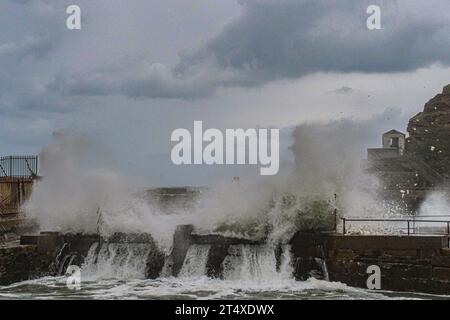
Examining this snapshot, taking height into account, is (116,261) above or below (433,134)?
below

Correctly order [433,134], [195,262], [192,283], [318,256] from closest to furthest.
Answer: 1. [192,283]
2. [318,256]
3. [195,262]
4. [433,134]

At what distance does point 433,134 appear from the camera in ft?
166

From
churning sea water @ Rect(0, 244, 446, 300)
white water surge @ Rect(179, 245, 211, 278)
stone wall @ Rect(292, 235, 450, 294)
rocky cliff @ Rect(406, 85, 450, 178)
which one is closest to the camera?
churning sea water @ Rect(0, 244, 446, 300)

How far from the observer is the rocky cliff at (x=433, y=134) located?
49219mm

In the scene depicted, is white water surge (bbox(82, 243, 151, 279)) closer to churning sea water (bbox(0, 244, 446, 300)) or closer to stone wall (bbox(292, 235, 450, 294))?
churning sea water (bbox(0, 244, 446, 300))

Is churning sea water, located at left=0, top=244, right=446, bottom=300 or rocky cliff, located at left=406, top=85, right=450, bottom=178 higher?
rocky cliff, located at left=406, top=85, right=450, bottom=178

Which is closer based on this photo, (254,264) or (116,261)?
(254,264)

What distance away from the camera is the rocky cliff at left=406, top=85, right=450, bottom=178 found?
49.2 metres

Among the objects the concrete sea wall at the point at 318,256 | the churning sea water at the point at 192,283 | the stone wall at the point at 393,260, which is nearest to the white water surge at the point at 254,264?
the churning sea water at the point at 192,283

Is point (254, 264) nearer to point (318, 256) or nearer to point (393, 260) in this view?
point (318, 256)

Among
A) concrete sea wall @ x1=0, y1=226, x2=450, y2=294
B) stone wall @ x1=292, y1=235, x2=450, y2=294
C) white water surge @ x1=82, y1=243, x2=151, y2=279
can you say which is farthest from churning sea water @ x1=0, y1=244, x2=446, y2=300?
stone wall @ x1=292, y1=235, x2=450, y2=294

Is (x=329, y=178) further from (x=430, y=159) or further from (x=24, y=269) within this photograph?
(x=430, y=159)

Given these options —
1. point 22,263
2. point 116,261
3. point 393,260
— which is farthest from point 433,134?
point 22,263
